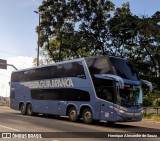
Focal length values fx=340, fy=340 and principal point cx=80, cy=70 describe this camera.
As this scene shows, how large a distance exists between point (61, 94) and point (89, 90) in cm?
Result: 330

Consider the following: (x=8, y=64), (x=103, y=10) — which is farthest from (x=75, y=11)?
(x=8, y=64)

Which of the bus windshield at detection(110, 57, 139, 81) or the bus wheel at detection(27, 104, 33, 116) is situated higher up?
the bus windshield at detection(110, 57, 139, 81)

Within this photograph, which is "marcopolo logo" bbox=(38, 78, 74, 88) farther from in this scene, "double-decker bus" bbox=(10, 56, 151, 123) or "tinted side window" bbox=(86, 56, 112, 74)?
"tinted side window" bbox=(86, 56, 112, 74)

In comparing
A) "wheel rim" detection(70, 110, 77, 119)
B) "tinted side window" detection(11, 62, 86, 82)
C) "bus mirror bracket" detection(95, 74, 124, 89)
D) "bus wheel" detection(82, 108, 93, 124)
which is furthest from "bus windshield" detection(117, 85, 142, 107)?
"wheel rim" detection(70, 110, 77, 119)

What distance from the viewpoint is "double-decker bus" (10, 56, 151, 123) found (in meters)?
18.4

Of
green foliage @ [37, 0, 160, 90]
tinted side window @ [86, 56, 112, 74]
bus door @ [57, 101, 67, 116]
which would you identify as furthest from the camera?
green foliage @ [37, 0, 160, 90]

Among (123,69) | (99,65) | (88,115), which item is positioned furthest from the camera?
(88,115)

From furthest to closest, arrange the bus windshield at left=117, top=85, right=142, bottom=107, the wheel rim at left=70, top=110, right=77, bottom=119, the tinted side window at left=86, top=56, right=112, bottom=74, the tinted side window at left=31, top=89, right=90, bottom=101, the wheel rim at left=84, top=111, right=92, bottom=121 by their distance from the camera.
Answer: the wheel rim at left=70, top=110, right=77, bottom=119 → the tinted side window at left=31, top=89, right=90, bottom=101 → the wheel rim at left=84, top=111, right=92, bottom=121 → the tinted side window at left=86, top=56, right=112, bottom=74 → the bus windshield at left=117, top=85, right=142, bottom=107

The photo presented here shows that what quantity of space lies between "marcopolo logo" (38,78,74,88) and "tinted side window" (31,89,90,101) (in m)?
0.35

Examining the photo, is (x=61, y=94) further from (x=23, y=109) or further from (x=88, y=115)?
(x=23, y=109)

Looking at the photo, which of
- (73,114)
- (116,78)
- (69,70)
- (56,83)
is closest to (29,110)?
(56,83)

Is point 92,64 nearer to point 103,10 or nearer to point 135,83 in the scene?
point 135,83

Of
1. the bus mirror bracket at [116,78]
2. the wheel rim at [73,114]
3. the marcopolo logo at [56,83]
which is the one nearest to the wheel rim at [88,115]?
the wheel rim at [73,114]

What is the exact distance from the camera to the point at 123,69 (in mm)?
19141
